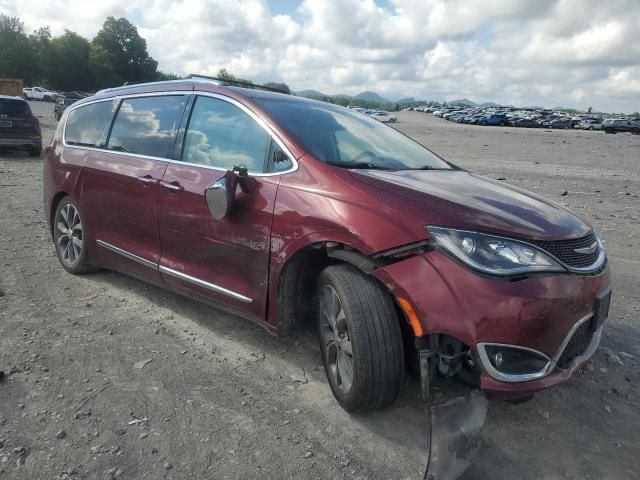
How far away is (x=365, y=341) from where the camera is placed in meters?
2.70

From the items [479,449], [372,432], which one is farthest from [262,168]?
[479,449]

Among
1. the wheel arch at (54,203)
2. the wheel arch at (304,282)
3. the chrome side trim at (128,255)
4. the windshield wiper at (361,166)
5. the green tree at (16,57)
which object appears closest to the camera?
the wheel arch at (304,282)

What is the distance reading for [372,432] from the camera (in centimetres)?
283

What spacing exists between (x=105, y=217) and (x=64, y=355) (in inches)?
51.8

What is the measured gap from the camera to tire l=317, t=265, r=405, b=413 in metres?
2.70

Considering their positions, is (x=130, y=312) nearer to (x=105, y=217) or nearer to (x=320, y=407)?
(x=105, y=217)

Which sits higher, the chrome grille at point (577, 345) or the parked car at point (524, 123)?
the chrome grille at point (577, 345)

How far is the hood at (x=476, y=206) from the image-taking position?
2611 mm

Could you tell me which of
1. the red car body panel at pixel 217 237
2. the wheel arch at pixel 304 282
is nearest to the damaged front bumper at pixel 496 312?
the wheel arch at pixel 304 282

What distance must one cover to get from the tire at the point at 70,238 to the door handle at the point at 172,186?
4.68ft

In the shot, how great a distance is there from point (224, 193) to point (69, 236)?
101 inches

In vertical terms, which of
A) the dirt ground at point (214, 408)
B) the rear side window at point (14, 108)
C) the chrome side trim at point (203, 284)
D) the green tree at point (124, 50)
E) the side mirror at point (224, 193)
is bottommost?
the dirt ground at point (214, 408)

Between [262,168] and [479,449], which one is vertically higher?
[262,168]

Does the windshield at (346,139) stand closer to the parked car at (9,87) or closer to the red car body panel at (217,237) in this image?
the red car body panel at (217,237)
